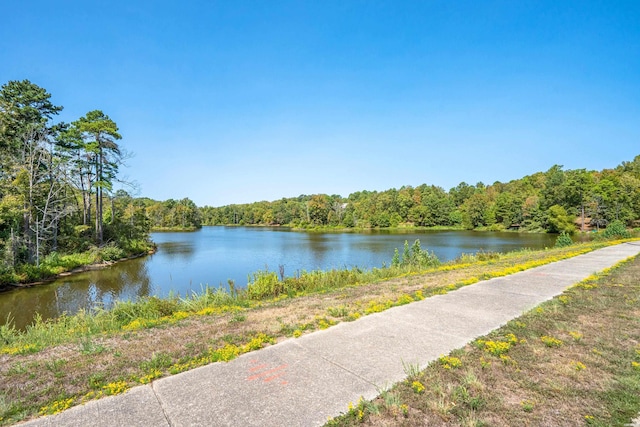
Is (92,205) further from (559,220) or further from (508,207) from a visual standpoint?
(508,207)

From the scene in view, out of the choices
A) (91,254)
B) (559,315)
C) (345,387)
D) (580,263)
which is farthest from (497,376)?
(91,254)

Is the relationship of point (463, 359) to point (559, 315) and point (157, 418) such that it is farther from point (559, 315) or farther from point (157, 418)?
point (157, 418)

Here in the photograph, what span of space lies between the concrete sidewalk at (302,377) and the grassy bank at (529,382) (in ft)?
0.82

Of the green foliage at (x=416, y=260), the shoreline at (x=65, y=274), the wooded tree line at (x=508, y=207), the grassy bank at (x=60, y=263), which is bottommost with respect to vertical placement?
the shoreline at (x=65, y=274)

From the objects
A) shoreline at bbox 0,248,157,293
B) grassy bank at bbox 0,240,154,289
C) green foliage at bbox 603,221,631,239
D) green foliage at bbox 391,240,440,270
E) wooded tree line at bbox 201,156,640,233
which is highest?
wooded tree line at bbox 201,156,640,233

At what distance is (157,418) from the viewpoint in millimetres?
2521

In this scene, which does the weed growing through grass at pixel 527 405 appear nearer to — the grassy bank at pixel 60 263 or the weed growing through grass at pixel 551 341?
the weed growing through grass at pixel 551 341

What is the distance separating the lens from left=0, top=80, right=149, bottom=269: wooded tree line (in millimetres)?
17562

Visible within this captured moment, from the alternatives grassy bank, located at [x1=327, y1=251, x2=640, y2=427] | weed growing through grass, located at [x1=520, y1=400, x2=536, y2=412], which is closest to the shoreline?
grassy bank, located at [x1=327, y1=251, x2=640, y2=427]

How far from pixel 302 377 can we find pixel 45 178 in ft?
92.1

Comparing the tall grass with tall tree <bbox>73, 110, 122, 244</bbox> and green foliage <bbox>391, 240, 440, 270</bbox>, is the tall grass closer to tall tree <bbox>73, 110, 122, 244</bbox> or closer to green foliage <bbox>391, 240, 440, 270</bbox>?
green foliage <bbox>391, 240, 440, 270</bbox>

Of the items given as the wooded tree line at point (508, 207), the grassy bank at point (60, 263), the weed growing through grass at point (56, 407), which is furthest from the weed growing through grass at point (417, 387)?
the wooded tree line at point (508, 207)

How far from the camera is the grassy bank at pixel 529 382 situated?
8.08ft

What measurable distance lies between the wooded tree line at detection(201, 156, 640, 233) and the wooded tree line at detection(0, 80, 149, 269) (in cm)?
6117
